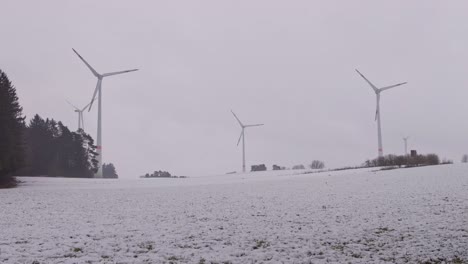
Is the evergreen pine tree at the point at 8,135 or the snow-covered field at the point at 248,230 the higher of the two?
the evergreen pine tree at the point at 8,135

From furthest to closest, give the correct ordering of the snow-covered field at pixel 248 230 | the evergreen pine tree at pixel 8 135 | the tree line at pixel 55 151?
the tree line at pixel 55 151 → the evergreen pine tree at pixel 8 135 → the snow-covered field at pixel 248 230

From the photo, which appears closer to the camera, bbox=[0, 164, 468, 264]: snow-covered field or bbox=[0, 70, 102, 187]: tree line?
bbox=[0, 164, 468, 264]: snow-covered field

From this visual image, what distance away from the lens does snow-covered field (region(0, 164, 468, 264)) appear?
11.6 meters

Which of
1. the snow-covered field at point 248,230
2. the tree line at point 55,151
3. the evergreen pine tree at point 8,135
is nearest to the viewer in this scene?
the snow-covered field at point 248,230

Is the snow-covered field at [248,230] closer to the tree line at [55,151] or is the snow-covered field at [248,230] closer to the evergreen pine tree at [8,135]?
the evergreen pine tree at [8,135]

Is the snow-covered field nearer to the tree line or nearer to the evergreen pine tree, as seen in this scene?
the evergreen pine tree

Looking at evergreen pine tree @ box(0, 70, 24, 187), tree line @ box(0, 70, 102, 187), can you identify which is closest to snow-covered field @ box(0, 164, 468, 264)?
evergreen pine tree @ box(0, 70, 24, 187)

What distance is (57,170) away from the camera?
72812 mm

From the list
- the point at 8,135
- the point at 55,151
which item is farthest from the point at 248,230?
the point at 55,151

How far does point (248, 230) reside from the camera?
15.3 m

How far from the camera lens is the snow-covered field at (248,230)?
11.6 metres

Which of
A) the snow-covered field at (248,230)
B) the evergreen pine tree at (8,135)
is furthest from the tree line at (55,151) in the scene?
the snow-covered field at (248,230)

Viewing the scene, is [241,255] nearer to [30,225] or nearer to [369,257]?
[369,257]

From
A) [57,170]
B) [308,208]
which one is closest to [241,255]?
[308,208]
